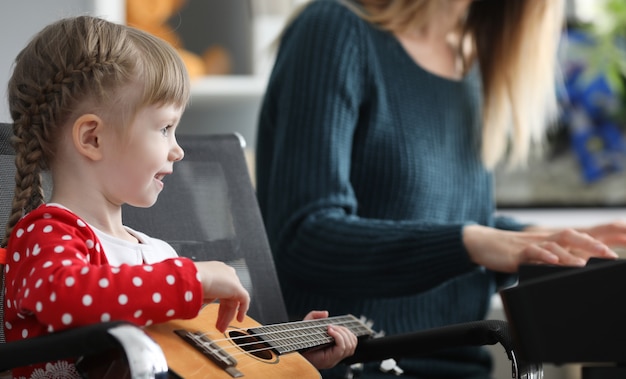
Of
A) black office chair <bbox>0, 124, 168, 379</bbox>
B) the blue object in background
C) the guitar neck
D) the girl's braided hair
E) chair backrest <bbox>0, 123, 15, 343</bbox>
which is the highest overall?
the girl's braided hair

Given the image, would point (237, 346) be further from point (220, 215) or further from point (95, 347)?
point (220, 215)

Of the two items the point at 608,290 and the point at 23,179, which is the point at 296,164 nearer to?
the point at 23,179

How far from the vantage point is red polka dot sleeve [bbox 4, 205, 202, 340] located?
29.7 inches

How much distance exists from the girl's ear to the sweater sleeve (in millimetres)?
551

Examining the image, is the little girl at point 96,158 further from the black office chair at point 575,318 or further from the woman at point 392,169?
the woman at point 392,169

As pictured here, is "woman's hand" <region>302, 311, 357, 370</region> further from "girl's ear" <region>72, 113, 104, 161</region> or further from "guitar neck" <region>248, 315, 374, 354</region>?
"girl's ear" <region>72, 113, 104, 161</region>

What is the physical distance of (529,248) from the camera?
1183mm

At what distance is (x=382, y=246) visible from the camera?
1339 mm

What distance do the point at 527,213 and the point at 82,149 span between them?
201cm

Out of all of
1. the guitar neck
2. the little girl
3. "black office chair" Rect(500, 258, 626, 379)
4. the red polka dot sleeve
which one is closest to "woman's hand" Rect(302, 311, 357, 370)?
the guitar neck

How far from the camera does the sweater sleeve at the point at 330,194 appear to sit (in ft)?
4.40

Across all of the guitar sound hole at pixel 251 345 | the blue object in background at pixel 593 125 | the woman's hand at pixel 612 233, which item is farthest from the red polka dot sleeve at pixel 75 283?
the blue object in background at pixel 593 125

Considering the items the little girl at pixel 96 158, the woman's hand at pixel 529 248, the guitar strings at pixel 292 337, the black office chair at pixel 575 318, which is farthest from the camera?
the woman's hand at pixel 529 248

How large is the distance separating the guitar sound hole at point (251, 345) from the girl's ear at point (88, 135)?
229 mm
